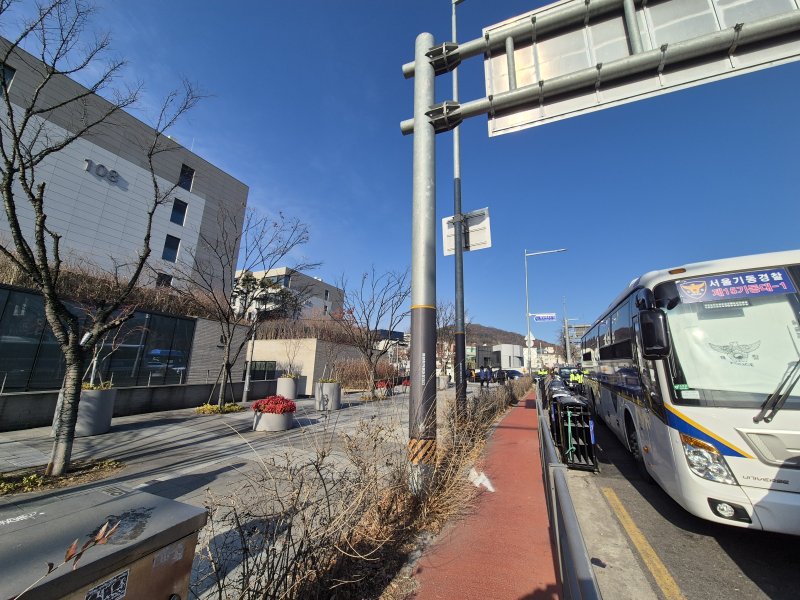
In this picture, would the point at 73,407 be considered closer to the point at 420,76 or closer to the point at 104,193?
the point at 420,76

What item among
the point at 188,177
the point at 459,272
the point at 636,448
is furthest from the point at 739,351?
the point at 188,177

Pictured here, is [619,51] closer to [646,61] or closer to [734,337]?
[646,61]

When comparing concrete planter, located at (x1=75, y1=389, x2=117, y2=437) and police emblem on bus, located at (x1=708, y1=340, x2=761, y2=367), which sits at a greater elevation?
police emblem on bus, located at (x1=708, y1=340, x2=761, y2=367)

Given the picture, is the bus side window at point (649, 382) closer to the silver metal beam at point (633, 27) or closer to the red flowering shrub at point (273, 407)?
the silver metal beam at point (633, 27)

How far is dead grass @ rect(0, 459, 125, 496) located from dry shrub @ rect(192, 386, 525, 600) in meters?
2.70

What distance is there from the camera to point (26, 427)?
8336mm

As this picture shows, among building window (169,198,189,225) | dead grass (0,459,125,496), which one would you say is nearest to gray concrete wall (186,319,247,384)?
dead grass (0,459,125,496)

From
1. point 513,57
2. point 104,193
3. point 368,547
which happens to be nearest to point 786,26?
point 513,57

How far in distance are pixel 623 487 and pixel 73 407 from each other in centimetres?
921

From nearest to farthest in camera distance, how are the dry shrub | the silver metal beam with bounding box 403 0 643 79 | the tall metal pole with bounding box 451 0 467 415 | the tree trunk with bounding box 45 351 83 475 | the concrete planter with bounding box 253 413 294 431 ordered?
1. the dry shrub
2. the silver metal beam with bounding box 403 0 643 79
3. the tree trunk with bounding box 45 351 83 475
4. the tall metal pole with bounding box 451 0 467 415
5. the concrete planter with bounding box 253 413 294 431

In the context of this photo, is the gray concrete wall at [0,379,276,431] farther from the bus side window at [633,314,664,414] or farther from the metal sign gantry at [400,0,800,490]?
the bus side window at [633,314,664,414]

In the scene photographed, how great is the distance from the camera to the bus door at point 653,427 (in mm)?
4402

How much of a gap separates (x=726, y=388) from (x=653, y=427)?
1.21 meters

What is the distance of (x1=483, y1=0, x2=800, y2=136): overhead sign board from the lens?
405cm
